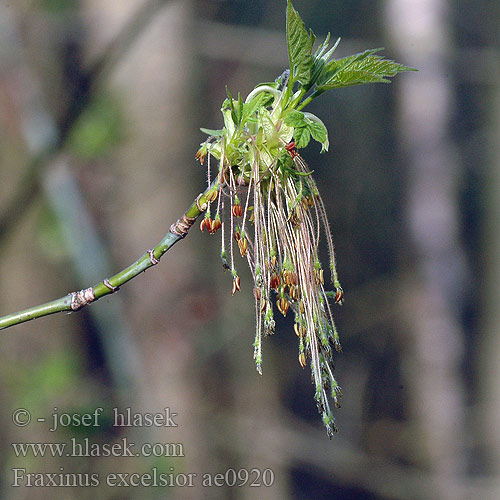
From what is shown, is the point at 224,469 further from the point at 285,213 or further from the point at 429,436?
the point at 285,213

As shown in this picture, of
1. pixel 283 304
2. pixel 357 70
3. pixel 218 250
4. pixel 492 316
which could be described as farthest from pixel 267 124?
pixel 492 316

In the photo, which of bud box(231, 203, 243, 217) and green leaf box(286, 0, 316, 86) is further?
bud box(231, 203, 243, 217)

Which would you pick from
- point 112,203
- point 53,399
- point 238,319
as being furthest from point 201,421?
point 112,203

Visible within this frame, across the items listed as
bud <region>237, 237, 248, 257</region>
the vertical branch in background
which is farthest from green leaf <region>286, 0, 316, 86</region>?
the vertical branch in background

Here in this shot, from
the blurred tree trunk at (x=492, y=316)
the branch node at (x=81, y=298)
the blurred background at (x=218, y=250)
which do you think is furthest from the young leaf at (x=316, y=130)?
the blurred tree trunk at (x=492, y=316)

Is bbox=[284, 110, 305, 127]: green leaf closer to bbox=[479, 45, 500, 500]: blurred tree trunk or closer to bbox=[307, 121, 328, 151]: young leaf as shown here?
bbox=[307, 121, 328, 151]: young leaf

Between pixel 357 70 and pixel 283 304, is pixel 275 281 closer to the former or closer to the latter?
pixel 283 304
